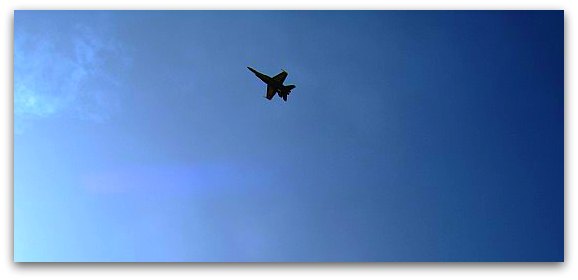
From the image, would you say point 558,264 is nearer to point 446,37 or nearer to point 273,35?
point 446,37

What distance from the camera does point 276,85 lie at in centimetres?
632

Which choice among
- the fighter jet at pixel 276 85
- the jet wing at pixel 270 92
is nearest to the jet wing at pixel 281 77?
the fighter jet at pixel 276 85

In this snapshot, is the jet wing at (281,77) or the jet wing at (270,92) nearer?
the jet wing at (281,77)

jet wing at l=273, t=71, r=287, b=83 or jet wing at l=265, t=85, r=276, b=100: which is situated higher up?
jet wing at l=273, t=71, r=287, b=83

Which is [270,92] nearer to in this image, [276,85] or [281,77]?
[276,85]

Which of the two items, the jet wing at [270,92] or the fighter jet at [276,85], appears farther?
the jet wing at [270,92]

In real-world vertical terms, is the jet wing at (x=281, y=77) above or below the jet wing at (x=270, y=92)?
above

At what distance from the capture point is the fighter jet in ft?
20.4

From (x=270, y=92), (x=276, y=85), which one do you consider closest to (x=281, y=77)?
(x=276, y=85)

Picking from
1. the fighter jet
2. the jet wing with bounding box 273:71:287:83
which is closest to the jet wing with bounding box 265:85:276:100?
the fighter jet

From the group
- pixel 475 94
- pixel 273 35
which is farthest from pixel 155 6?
pixel 475 94

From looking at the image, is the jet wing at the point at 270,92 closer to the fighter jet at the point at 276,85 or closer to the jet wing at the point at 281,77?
the fighter jet at the point at 276,85

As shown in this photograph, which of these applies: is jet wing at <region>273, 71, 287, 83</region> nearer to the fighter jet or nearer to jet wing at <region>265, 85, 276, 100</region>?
the fighter jet

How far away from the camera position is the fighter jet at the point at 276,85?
20.4 feet
